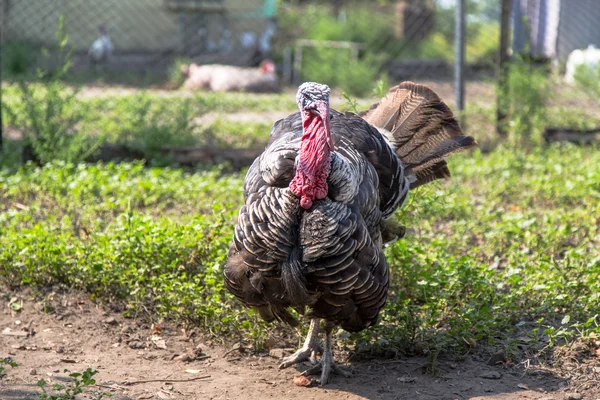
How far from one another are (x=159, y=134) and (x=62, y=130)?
96cm

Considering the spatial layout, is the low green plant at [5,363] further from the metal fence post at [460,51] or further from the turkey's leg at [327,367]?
the metal fence post at [460,51]

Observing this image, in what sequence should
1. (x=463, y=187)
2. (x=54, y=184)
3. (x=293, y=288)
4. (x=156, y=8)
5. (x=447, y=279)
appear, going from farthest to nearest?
(x=156, y=8) → (x=463, y=187) → (x=54, y=184) → (x=447, y=279) → (x=293, y=288)

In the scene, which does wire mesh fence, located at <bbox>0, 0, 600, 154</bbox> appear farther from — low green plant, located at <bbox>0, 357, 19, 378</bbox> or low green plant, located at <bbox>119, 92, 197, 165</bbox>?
low green plant, located at <bbox>0, 357, 19, 378</bbox>

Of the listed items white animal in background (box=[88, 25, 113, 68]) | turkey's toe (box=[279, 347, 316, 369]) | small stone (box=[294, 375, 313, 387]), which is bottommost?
small stone (box=[294, 375, 313, 387])

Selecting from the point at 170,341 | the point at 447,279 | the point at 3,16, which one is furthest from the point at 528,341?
the point at 3,16

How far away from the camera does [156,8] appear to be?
48.9 ft

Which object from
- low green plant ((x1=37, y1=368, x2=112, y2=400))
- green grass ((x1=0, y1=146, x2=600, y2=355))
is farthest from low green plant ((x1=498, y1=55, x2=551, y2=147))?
low green plant ((x1=37, y1=368, x2=112, y2=400))

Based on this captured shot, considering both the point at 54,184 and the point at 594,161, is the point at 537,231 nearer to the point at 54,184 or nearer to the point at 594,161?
the point at 594,161

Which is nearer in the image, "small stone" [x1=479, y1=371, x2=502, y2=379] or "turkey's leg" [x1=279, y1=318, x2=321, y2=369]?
"small stone" [x1=479, y1=371, x2=502, y2=379]

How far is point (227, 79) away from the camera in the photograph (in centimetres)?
1331

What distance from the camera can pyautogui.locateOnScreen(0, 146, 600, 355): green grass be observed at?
414 cm

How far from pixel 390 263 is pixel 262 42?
11.7 meters

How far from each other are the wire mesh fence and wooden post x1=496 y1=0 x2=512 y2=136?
9.43ft

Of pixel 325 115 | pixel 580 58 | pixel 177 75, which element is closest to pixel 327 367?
pixel 325 115
